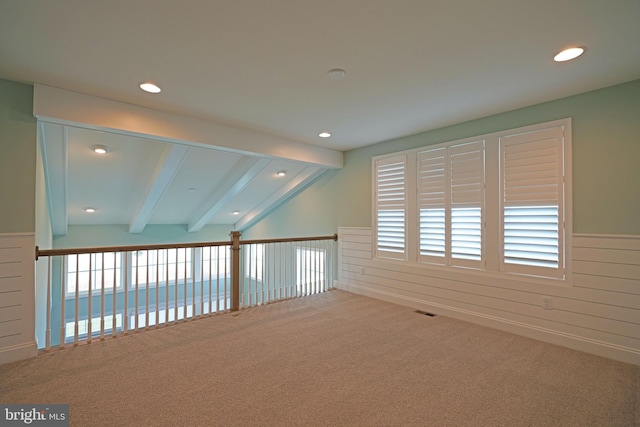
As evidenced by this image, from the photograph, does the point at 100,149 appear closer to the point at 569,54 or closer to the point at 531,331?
the point at 569,54

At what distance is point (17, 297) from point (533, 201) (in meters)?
5.11

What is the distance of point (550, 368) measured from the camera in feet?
8.70

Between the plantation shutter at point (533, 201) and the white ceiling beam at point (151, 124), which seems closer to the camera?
the white ceiling beam at point (151, 124)

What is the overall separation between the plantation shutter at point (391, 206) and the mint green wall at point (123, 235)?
5.36 meters

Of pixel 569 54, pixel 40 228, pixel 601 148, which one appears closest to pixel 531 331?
pixel 601 148

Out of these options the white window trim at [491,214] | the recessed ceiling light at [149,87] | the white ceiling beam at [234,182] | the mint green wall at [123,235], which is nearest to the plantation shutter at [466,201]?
the white window trim at [491,214]

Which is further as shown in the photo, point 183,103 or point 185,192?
point 185,192

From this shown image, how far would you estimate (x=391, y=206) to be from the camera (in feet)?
15.7

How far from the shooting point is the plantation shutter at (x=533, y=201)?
3.20 metres

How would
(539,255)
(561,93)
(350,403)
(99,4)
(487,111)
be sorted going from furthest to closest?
1. (487,111)
2. (539,255)
3. (561,93)
4. (350,403)
5. (99,4)

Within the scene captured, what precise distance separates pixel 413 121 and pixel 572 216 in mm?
1982

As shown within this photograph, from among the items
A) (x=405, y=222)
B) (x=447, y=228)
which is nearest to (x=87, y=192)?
(x=405, y=222)

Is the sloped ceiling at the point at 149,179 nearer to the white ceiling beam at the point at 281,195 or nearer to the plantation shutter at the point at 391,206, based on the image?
the white ceiling beam at the point at 281,195

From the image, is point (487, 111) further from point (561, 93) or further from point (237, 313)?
point (237, 313)
